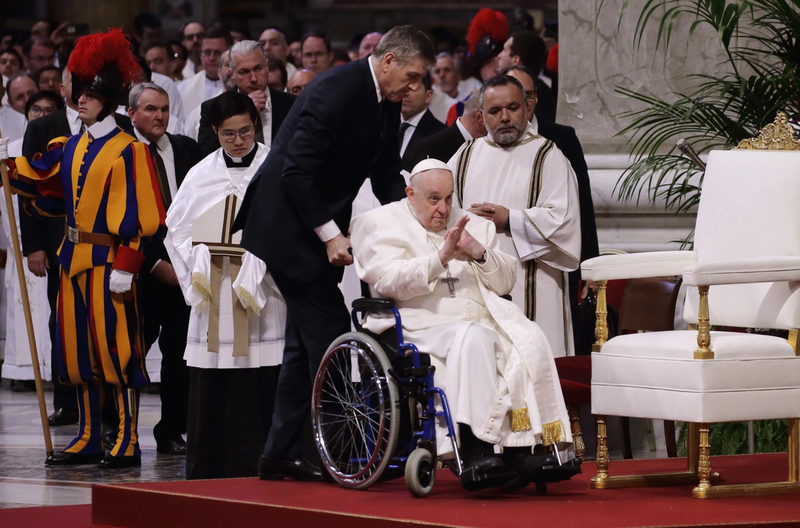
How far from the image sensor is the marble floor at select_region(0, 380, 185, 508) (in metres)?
5.44

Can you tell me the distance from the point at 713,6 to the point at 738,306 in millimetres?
1298

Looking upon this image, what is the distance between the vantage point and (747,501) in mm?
4418

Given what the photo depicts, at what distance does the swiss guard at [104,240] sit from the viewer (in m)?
6.00

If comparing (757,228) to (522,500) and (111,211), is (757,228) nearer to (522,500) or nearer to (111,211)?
(522,500)

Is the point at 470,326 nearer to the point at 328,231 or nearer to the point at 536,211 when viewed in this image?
the point at 328,231

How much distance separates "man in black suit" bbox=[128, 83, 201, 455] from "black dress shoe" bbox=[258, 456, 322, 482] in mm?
1679

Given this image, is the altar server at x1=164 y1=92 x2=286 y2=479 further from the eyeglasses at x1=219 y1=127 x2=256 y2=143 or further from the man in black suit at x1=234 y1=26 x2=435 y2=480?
the man in black suit at x1=234 y1=26 x2=435 y2=480

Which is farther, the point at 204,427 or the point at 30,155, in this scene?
the point at 30,155

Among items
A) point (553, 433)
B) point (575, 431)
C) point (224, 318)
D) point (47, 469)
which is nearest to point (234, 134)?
point (224, 318)

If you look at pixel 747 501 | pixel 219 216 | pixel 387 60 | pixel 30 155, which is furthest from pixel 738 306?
pixel 30 155

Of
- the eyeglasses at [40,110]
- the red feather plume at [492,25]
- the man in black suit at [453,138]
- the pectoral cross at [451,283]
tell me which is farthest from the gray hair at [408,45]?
the red feather plume at [492,25]

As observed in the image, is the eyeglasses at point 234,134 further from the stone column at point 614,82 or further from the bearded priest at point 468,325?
the stone column at point 614,82

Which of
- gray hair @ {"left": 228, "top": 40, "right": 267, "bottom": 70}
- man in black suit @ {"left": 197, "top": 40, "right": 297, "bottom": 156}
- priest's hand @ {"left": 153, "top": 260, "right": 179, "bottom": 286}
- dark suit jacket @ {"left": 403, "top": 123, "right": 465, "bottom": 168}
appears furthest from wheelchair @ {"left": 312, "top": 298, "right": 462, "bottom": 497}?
gray hair @ {"left": 228, "top": 40, "right": 267, "bottom": 70}

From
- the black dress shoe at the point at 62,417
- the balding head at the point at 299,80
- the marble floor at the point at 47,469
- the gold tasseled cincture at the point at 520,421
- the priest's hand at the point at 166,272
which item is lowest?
the marble floor at the point at 47,469
